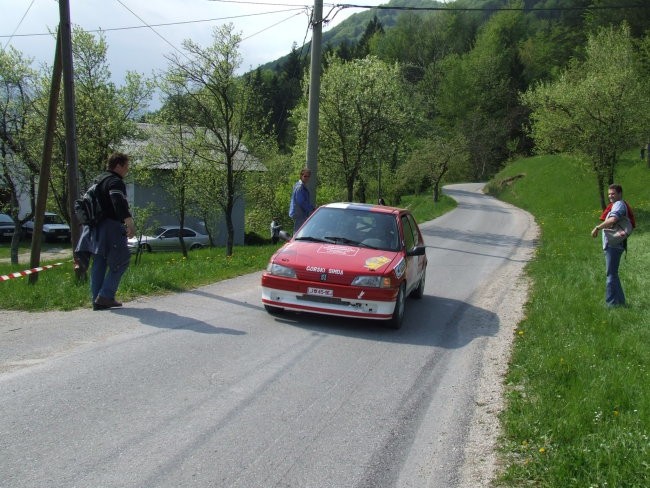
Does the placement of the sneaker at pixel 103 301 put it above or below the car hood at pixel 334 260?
below

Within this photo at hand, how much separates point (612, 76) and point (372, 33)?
7384cm

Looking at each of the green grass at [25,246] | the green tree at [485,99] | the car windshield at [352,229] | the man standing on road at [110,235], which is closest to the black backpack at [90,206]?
the man standing on road at [110,235]

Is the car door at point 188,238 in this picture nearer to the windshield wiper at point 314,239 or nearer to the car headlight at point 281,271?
the windshield wiper at point 314,239

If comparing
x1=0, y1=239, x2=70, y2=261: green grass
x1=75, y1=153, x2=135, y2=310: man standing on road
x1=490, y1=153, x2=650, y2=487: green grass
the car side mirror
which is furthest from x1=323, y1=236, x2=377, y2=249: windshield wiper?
x1=0, y1=239, x2=70, y2=261: green grass

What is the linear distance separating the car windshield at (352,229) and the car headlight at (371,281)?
97 centimetres

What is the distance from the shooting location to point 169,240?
31.8m

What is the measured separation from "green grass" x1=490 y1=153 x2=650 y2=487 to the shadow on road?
129 inches

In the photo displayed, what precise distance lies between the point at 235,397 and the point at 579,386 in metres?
2.96

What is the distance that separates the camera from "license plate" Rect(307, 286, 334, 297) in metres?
7.20

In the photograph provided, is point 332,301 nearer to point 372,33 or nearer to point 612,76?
point 612,76

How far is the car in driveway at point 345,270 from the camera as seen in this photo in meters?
7.18

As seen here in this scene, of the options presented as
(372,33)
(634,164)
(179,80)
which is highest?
(372,33)

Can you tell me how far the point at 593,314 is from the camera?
821cm

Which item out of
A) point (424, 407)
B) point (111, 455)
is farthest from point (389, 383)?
point (111, 455)
